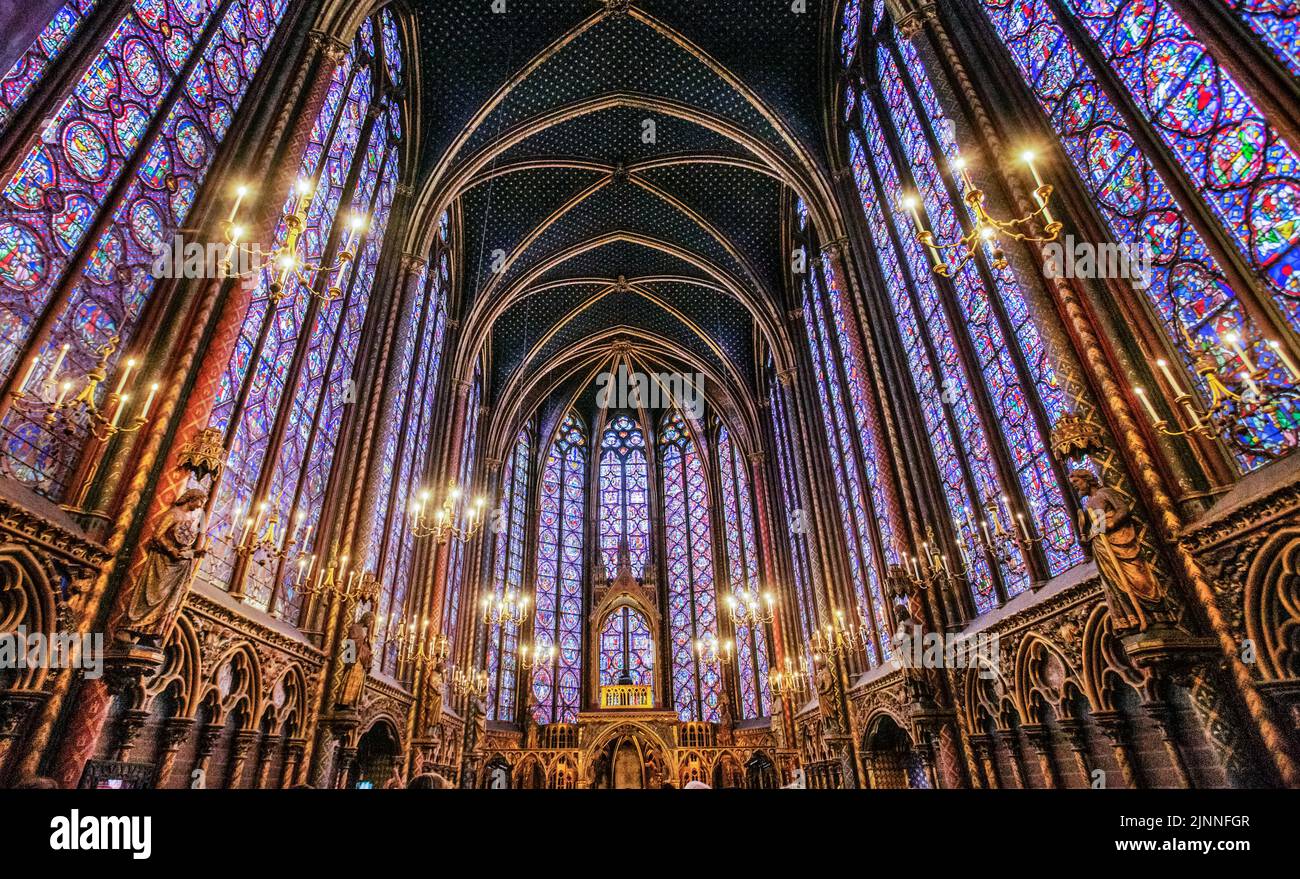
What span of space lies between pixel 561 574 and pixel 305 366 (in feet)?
63.6

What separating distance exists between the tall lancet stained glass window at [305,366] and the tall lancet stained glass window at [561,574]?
1643 centimetres

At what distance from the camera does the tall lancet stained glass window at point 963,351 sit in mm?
9031

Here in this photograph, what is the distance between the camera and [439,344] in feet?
66.5

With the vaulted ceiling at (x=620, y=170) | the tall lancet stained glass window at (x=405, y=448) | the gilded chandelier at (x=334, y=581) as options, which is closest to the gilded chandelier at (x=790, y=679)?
the vaulted ceiling at (x=620, y=170)

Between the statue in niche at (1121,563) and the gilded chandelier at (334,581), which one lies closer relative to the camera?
the statue in niche at (1121,563)

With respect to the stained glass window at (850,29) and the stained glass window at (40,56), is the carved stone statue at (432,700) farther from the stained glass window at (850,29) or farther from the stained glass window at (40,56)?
the stained glass window at (850,29)

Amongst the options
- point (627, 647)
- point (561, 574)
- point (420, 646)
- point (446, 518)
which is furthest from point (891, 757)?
point (561, 574)

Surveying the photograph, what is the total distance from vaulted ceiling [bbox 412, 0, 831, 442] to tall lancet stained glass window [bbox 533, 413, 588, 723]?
399 cm

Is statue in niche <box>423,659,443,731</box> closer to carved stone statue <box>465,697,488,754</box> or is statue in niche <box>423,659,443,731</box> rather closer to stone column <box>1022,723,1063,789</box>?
carved stone statue <box>465,697,488,754</box>

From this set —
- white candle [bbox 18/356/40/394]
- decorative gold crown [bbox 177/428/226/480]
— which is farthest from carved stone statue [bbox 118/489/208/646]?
white candle [bbox 18/356/40/394]

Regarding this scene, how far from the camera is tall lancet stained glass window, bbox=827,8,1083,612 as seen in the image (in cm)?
903
